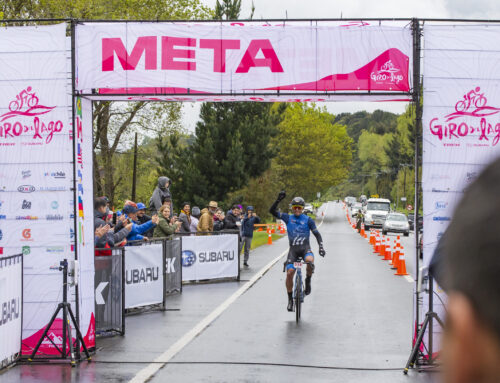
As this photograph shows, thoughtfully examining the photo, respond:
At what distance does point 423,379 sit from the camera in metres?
8.02

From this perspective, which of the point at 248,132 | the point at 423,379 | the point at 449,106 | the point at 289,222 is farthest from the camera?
the point at 248,132

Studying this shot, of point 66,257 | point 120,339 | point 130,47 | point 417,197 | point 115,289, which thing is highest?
point 130,47

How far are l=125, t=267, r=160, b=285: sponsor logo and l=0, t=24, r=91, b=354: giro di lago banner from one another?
3.59 m

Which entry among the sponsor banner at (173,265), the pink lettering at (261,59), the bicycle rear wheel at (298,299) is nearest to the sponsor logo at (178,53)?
the pink lettering at (261,59)

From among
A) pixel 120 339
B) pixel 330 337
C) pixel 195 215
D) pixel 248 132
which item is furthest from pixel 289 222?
pixel 248 132

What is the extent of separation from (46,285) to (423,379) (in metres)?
Answer: 4.54

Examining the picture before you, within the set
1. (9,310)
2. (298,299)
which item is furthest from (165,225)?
(9,310)

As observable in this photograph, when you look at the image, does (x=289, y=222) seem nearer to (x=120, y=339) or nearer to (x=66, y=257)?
(x=120, y=339)

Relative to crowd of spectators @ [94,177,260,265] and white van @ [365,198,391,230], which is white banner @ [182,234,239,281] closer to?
crowd of spectators @ [94,177,260,265]

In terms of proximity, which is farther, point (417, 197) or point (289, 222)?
point (289, 222)

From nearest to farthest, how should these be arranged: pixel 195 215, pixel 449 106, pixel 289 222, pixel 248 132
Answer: pixel 449 106 < pixel 289 222 < pixel 195 215 < pixel 248 132

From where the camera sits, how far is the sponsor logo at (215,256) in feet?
57.8

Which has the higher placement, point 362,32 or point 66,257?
point 362,32

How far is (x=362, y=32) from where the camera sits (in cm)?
882
